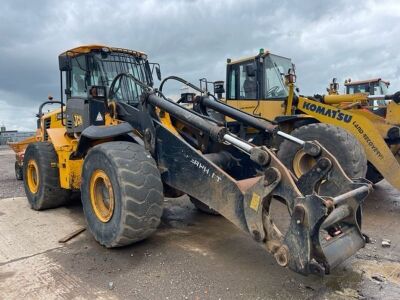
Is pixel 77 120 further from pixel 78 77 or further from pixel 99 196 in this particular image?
pixel 99 196

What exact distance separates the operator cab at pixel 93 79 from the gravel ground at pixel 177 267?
5.02 feet

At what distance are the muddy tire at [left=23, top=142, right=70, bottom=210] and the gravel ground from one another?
559mm

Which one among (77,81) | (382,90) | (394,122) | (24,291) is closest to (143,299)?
(24,291)

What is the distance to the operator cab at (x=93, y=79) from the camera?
5.32m

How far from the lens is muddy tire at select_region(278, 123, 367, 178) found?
5512mm

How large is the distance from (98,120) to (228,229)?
89.3 inches

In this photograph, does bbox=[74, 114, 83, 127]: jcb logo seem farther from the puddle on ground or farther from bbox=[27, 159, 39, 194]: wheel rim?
the puddle on ground

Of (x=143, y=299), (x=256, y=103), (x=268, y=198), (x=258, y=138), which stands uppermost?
(x=256, y=103)

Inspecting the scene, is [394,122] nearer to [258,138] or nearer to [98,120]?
[258,138]

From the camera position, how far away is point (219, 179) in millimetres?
3623

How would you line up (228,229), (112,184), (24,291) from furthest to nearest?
(228,229), (112,184), (24,291)

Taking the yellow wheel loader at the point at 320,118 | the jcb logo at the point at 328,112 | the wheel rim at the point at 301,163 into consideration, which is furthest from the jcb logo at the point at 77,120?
the jcb logo at the point at 328,112

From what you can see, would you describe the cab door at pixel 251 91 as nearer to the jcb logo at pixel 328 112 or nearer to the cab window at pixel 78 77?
the jcb logo at pixel 328 112

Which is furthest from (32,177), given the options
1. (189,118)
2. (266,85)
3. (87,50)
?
(266,85)
